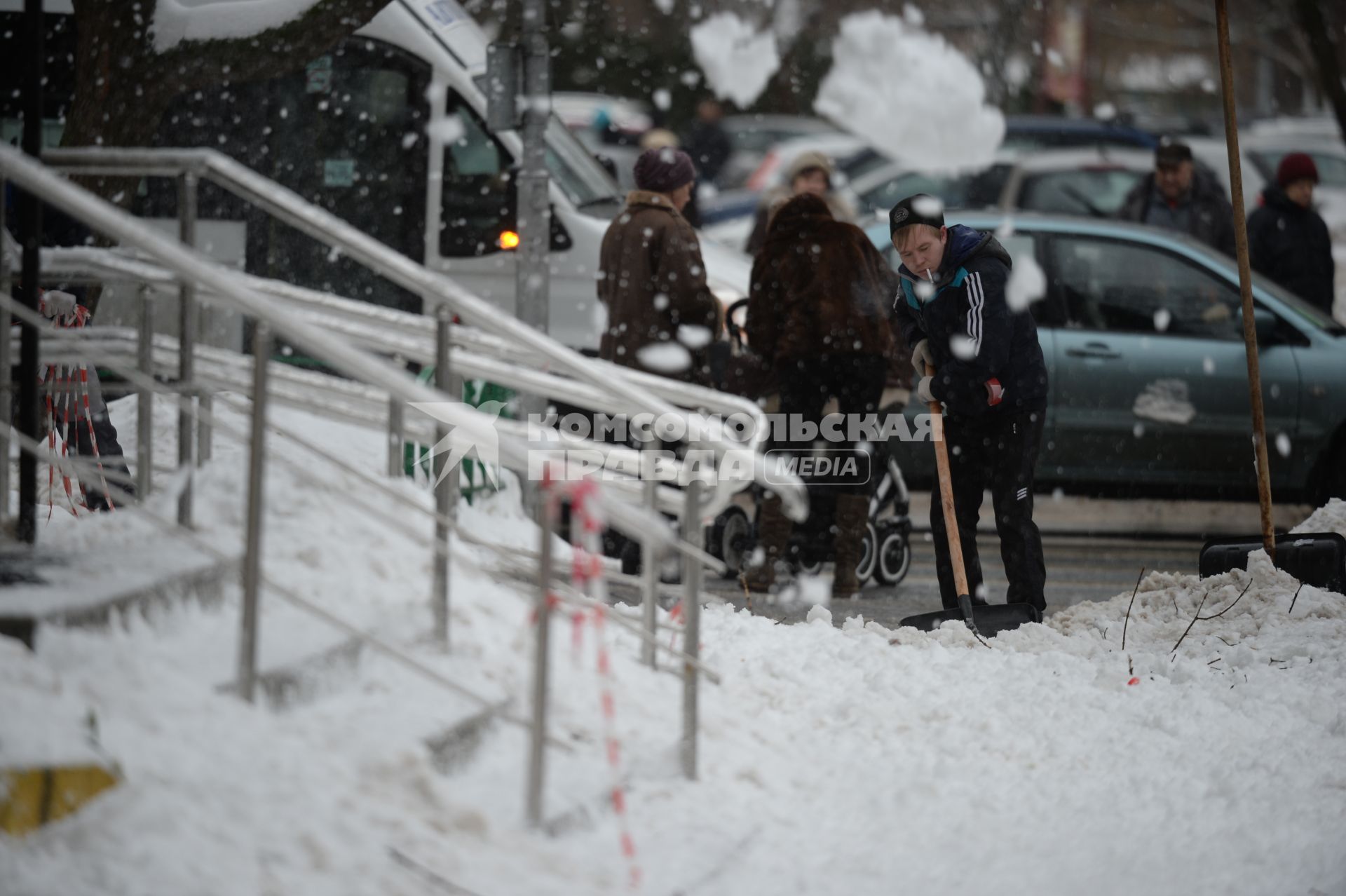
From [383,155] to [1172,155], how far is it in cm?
527

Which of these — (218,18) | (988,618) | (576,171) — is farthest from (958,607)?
(576,171)

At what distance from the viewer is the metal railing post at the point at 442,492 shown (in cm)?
464

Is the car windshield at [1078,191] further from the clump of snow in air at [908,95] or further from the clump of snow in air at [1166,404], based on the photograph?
the clump of snow in air at [1166,404]

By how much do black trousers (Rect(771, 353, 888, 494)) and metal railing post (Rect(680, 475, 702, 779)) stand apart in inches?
134

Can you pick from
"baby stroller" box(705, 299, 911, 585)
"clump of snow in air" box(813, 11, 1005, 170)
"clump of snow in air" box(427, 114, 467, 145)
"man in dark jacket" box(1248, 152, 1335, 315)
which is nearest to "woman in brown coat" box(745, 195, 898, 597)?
"baby stroller" box(705, 299, 911, 585)

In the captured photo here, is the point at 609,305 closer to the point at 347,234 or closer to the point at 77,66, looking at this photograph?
the point at 77,66

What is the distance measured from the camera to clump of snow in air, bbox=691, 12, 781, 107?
26342 mm

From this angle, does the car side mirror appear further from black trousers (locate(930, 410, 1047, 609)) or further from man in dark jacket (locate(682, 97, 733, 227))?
man in dark jacket (locate(682, 97, 733, 227))

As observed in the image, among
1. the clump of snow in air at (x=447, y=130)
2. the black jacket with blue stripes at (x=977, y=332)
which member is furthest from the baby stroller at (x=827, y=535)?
the clump of snow in air at (x=447, y=130)

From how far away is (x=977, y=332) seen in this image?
272 inches

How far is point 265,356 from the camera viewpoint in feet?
13.4

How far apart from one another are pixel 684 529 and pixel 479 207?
5.88m

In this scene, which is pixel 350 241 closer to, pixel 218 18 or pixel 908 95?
pixel 218 18

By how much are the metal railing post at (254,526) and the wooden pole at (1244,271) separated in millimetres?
4881
